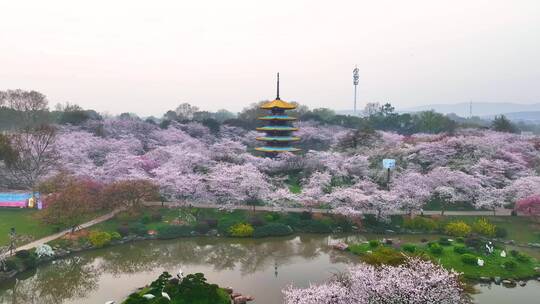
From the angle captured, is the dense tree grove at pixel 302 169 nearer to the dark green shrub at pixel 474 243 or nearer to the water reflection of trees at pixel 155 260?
the water reflection of trees at pixel 155 260

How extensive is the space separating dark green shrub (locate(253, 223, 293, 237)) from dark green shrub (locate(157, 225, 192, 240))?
6.16 m

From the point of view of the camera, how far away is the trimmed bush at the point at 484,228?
32969mm

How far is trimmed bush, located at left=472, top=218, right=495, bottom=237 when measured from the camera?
32969 millimetres

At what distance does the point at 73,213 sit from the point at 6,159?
18.0m

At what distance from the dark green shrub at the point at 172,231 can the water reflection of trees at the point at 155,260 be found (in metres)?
0.68

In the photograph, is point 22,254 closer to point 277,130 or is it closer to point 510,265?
point 510,265

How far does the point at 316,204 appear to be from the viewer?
38.9 metres

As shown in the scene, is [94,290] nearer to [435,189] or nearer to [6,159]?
[6,159]

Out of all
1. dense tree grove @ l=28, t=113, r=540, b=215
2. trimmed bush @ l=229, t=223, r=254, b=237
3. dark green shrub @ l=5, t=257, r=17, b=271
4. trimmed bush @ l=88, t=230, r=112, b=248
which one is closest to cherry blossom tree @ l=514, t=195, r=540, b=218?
dense tree grove @ l=28, t=113, r=540, b=215

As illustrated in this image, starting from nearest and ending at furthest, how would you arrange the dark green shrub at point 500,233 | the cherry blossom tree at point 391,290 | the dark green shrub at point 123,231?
the cherry blossom tree at point 391,290 → the dark green shrub at point 123,231 → the dark green shrub at point 500,233

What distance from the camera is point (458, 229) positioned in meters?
33.2

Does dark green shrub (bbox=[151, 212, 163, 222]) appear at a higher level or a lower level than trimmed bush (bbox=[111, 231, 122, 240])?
higher

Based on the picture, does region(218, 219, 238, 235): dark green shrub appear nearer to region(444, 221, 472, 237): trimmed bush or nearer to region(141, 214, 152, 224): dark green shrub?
region(141, 214, 152, 224): dark green shrub

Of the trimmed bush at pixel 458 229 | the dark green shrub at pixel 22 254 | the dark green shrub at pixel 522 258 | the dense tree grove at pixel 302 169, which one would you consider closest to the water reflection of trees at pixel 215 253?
the dark green shrub at pixel 22 254
